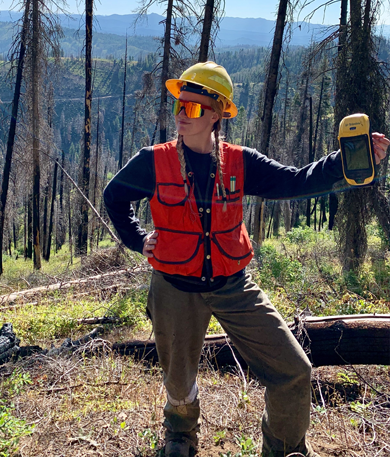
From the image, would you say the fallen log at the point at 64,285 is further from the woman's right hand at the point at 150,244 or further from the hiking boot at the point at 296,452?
the hiking boot at the point at 296,452

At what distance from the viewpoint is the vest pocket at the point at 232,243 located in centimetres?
243

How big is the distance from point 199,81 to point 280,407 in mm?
2050

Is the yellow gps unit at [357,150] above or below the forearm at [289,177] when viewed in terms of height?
above

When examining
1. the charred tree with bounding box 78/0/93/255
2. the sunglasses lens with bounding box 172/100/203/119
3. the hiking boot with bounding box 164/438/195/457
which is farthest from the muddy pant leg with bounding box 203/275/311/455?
the charred tree with bounding box 78/0/93/255

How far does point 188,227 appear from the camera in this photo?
2.43 metres

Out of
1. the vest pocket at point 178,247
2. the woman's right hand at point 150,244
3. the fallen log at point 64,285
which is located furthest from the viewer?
the fallen log at point 64,285

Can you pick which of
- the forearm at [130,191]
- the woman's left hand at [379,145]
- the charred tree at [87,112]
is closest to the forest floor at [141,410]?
the forearm at [130,191]

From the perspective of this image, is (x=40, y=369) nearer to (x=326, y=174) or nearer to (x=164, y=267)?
(x=164, y=267)

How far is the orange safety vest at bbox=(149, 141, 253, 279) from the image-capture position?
2.42 m

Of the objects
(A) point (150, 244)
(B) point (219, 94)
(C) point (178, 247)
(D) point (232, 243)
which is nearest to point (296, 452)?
(D) point (232, 243)

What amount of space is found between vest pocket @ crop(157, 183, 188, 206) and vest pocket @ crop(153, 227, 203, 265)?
181mm

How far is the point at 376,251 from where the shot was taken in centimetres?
1002

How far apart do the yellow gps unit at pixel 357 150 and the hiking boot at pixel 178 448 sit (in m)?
2.06

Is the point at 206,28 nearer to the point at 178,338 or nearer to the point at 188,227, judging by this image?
the point at 188,227
